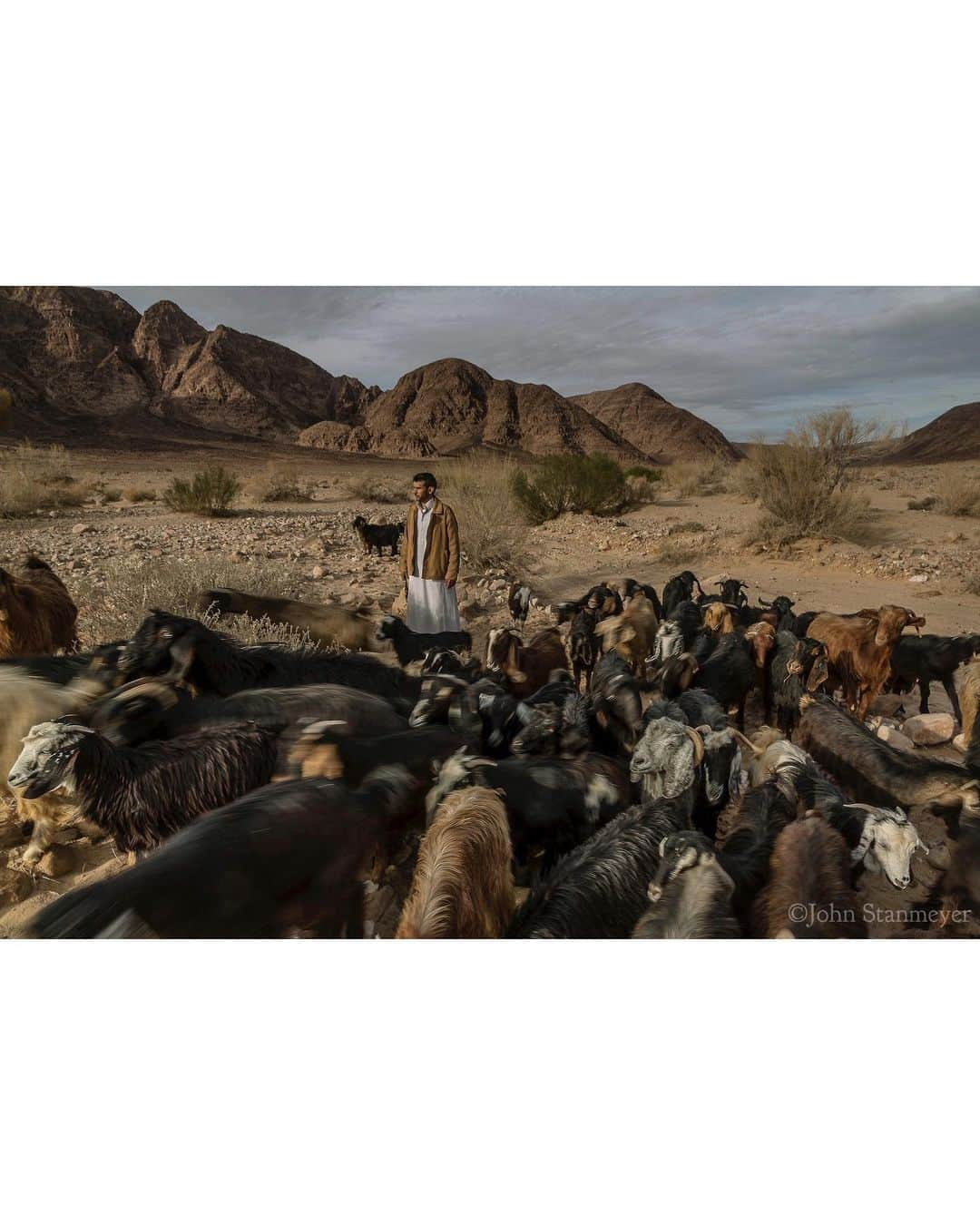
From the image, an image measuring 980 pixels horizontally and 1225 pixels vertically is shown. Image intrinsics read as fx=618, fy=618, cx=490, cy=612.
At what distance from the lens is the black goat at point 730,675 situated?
15.8 ft

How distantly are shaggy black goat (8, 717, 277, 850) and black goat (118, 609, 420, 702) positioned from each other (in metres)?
0.87

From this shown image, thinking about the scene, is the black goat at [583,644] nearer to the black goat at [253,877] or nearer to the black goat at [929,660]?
the black goat at [929,660]

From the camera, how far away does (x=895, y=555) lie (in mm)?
10078

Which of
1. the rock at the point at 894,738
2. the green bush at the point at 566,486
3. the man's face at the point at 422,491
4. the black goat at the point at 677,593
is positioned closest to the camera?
the rock at the point at 894,738

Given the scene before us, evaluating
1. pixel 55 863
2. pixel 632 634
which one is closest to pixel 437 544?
pixel 632 634

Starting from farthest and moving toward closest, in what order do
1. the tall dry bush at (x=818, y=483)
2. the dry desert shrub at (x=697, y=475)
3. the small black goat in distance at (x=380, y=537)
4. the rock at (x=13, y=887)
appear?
the dry desert shrub at (x=697, y=475) < the tall dry bush at (x=818, y=483) < the small black goat in distance at (x=380, y=537) < the rock at (x=13, y=887)

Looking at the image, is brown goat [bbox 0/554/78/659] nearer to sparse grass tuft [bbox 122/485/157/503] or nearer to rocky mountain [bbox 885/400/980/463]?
rocky mountain [bbox 885/400/980/463]

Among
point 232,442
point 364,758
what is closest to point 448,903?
point 364,758

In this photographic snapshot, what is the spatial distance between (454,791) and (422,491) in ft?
10.8

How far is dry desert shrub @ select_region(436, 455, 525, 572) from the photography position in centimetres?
1027

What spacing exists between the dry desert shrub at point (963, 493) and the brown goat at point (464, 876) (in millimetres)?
12943

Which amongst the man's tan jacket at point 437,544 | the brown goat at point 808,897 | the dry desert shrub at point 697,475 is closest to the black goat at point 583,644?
the man's tan jacket at point 437,544

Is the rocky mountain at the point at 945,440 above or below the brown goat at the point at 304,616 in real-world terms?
above

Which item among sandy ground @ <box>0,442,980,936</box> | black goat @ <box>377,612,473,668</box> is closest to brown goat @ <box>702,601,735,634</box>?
sandy ground @ <box>0,442,980,936</box>
